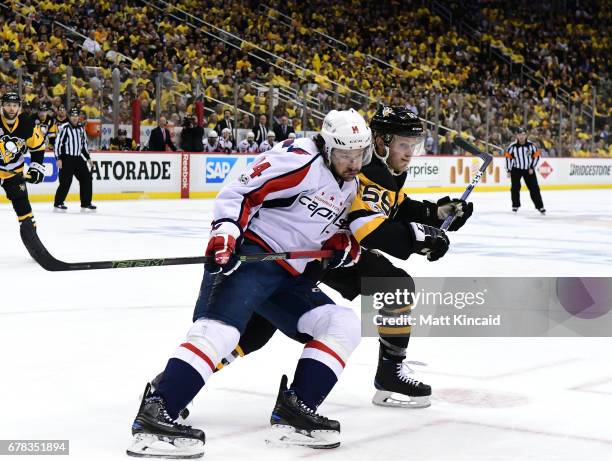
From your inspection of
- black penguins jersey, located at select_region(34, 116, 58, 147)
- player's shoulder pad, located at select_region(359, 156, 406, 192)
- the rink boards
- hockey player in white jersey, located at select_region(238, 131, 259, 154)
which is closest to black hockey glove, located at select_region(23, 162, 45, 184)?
black penguins jersey, located at select_region(34, 116, 58, 147)

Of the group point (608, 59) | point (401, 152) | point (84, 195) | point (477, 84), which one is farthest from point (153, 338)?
point (608, 59)

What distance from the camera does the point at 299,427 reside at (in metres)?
3.56

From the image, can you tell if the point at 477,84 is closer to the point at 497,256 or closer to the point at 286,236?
the point at 497,256

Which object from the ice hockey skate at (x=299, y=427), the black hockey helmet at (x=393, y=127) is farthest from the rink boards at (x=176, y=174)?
the ice hockey skate at (x=299, y=427)

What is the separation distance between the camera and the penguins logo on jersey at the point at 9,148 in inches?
365

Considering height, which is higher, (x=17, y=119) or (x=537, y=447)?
(x=17, y=119)

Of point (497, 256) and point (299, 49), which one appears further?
point (299, 49)

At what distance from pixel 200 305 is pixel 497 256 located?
6767 millimetres

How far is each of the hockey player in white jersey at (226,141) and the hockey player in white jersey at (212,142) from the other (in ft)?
0.27

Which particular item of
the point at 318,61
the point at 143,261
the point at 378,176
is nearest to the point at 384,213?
the point at 378,176

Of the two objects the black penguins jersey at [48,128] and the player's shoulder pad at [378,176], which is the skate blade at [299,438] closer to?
the player's shoulder pad at [378,176]

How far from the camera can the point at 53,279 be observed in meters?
7.98

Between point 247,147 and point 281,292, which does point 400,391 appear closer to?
point 281,292

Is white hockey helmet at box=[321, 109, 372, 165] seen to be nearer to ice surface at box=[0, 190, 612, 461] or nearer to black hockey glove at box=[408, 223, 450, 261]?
black hockey glove at box=[408, 223, 450, 261]
